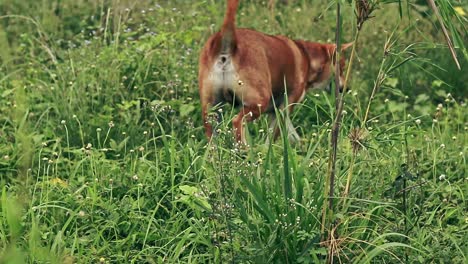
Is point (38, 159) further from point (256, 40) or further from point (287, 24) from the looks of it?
point (287, 24)

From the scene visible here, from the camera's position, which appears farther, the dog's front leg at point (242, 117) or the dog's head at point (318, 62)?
the dog's head at point (318, 62)

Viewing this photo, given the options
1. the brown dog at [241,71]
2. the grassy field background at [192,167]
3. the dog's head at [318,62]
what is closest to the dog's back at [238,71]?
the brown dog at [241,71]

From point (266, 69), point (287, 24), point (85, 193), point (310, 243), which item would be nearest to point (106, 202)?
point (85, 193)

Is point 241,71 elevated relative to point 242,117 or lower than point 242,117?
elevated

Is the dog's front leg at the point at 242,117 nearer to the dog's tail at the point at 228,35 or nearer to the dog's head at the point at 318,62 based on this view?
the dog's tail at the point at 228,35

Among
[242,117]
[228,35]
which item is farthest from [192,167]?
[228,35]

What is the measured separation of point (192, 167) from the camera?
5449 mm

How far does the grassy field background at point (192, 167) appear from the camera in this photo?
4328 millimetres

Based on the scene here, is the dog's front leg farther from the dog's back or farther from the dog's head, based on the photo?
the dog's head

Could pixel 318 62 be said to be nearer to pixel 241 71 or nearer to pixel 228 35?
pixel 241 71

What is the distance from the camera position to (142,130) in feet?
21.5

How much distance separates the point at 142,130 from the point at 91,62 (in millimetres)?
995

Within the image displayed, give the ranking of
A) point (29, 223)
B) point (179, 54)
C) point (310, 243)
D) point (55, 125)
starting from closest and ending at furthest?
point (310, 243)
point (29, 223)
point (55, 125)
point (179, 54)

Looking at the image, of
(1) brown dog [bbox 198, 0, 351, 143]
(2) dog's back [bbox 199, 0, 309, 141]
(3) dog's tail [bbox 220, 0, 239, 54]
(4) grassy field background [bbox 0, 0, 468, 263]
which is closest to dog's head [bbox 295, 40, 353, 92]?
(4) grassy field background [bbox 0, 0, 468, 263]
